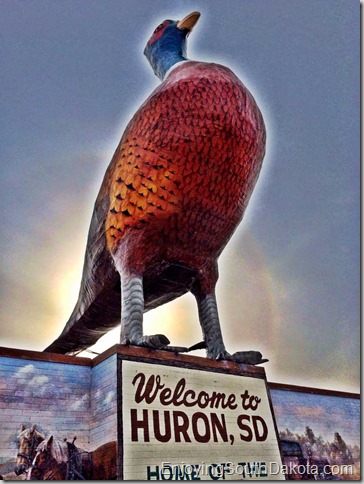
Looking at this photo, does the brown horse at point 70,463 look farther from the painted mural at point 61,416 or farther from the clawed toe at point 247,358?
the clawed toe at point 247,358

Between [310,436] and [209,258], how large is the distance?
10.5 ft

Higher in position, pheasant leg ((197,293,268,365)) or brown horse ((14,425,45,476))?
pheasant leg ((197,293,268,365))

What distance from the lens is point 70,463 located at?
5609mm

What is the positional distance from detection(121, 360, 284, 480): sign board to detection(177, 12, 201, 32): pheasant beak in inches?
231

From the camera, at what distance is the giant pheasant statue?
6.71 m

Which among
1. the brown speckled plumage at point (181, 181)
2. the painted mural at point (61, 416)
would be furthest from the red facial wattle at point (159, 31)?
the painted mural at point (61, 416)

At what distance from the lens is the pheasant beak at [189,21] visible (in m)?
8.59

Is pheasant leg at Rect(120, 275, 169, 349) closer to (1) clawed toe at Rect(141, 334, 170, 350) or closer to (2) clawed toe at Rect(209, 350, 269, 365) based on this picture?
(1) clawed toe at Rect(141, 334, 170, 350)

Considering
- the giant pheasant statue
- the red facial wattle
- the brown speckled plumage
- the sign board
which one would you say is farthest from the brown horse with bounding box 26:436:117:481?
the red facial wattle

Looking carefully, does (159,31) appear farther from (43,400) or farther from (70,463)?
(70,463)

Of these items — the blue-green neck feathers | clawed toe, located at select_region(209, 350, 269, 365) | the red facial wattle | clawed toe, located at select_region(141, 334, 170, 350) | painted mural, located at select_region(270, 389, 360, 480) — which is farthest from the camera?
the red facial wattle

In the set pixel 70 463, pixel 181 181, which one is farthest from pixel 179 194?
pixel 70 463

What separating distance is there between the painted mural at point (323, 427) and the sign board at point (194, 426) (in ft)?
2.58

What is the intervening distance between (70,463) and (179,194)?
3.58 metres
